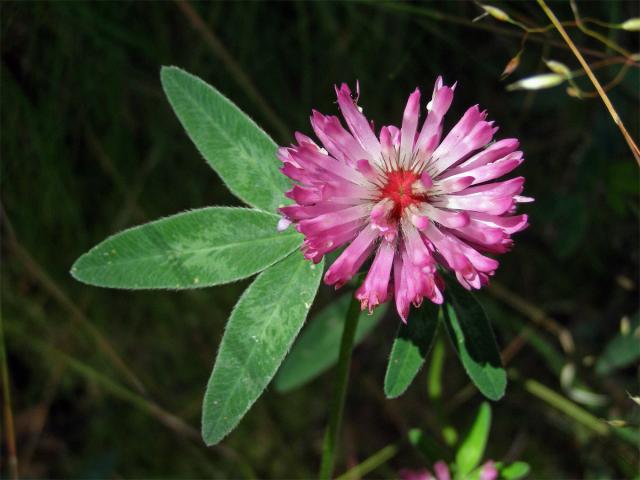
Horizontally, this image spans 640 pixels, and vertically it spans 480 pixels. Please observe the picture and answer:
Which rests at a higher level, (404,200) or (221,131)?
(221,131)

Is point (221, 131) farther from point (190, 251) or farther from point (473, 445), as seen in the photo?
point (473, 445)

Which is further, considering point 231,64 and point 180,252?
point 231,64

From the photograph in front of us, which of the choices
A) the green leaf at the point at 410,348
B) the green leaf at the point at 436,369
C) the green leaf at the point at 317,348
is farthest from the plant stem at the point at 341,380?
the green leaf at the point at 436,369

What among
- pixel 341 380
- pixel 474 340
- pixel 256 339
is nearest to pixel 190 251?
pixel 256 339

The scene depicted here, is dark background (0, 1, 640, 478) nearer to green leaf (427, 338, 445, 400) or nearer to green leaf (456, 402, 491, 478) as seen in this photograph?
green leaf (427, 338, 445, 400)

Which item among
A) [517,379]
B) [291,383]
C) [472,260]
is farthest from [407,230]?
[517,379]

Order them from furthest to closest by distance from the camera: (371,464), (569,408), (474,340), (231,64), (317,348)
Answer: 1. (371,464)
2. (569,408)
3. (231,64)
4. (317,348)
5. (474,340)

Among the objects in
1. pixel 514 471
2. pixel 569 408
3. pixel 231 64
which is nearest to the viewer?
pixel 514 471

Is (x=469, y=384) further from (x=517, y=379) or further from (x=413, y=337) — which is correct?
(x=413, y=337)
